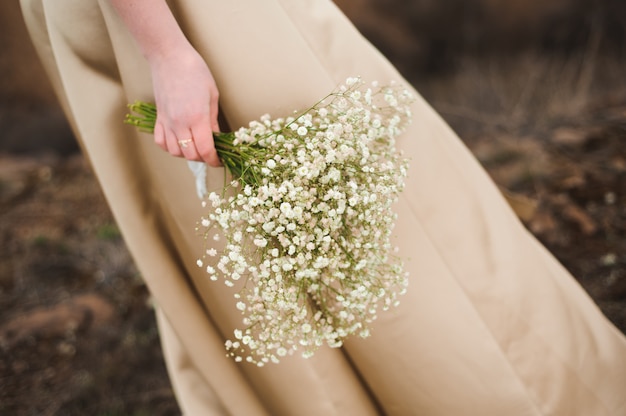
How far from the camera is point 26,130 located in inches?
214

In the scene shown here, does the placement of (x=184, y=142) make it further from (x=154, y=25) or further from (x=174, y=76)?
(x=154, y=25)

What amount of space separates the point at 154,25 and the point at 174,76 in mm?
127

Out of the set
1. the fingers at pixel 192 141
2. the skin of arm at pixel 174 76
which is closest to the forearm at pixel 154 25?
the skin of arm at pixel 174 76

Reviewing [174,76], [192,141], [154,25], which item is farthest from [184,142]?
[154,25]

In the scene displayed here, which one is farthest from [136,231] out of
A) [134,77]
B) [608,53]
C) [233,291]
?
[608,53]

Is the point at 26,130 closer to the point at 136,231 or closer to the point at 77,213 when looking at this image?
the point at 77,213

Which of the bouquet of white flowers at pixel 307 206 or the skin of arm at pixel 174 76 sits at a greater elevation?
the skin of arm at pixel 174 76

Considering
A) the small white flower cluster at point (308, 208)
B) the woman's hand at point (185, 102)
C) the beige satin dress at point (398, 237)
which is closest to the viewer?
the small white flower cluster at point (308, 208)

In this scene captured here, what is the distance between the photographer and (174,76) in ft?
4.10

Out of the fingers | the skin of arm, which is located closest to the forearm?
the skin of arm

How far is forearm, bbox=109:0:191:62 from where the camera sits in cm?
125

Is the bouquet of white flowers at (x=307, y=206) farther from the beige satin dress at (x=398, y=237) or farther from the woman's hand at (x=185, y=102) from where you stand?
the beige satin dress at (x=398, y=237)

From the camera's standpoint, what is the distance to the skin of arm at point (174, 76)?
4.09ft

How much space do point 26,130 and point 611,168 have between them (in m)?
5.18
